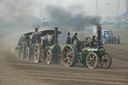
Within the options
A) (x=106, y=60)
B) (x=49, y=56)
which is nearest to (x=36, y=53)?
(x=49, y=56)

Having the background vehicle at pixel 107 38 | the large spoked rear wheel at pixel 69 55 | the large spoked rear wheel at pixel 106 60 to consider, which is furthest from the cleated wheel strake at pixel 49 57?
the background vehicle at pixel 107 38

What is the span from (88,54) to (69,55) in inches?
52.6

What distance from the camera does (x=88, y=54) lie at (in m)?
15.5

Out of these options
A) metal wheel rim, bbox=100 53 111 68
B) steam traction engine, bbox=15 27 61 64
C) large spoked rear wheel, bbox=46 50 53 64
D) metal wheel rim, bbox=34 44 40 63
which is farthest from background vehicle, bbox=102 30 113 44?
metal wheel rim, bbox=100 53 111 68

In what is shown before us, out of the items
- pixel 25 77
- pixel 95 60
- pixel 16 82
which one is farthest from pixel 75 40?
pixel 16 82

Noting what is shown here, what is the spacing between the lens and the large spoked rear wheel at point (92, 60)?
15.1 m

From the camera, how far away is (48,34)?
774 inches

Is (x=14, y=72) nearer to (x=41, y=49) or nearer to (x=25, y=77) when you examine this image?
(x=25, y=77)

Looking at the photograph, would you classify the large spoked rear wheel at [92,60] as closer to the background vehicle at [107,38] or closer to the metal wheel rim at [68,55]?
the metal wheel rim at [68,55]

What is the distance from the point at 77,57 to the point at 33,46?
16.5 feet

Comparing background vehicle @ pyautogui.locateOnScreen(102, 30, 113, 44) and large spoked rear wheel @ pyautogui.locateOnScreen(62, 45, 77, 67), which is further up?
background vehicle @ pyautogui.locateOnScreen(102, 30, 113, 44)

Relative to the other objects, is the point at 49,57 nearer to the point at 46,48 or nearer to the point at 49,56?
the point at 49,56

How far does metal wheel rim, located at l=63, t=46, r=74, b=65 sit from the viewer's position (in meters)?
16.2

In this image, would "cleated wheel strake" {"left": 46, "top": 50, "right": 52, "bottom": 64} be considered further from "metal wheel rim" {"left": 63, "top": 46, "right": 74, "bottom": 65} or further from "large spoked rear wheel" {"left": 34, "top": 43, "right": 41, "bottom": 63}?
"metal wheel rim" {"left": 63, "top": 46, "right": 74, "bottom": 65}
